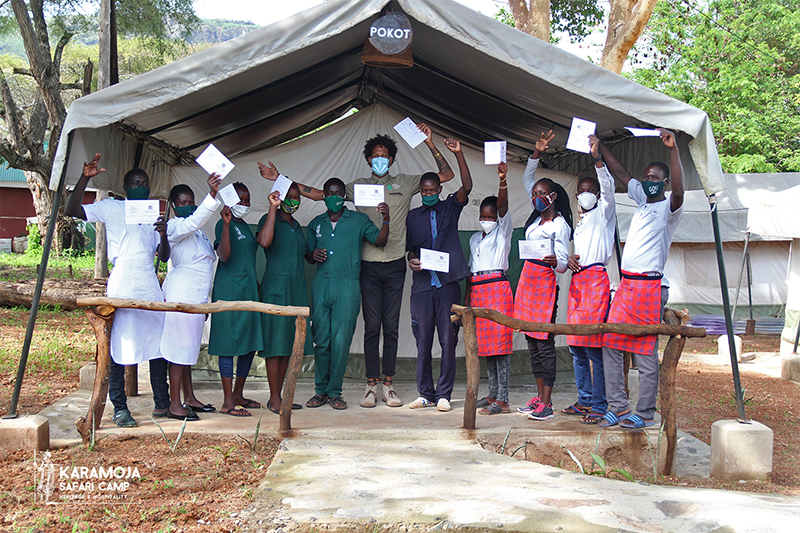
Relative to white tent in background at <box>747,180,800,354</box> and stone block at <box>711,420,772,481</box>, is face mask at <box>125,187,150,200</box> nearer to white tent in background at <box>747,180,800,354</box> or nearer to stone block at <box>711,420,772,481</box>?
stone block at <box>711,420,772,481</box>

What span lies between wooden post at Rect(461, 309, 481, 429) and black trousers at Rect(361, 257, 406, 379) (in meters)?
1.06

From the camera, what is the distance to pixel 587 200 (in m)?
5.10

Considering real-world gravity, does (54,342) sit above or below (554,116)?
below

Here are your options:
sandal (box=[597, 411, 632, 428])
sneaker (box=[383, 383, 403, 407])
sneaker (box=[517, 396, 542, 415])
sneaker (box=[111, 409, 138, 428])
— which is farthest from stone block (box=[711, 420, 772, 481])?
sneaker (box=[111, 409, 138, 428])

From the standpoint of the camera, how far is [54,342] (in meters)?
8.94

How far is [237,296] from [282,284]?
37cm

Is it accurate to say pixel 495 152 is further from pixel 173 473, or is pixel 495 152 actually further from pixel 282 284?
pixel 173 473

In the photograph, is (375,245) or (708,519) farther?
(375,245)

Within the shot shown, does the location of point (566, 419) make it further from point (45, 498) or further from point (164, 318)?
point (45, 498)

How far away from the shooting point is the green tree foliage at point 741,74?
52.7 feet

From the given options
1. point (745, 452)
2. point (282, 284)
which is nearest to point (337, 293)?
point (282, 284)

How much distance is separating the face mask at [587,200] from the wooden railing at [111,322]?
237 cm

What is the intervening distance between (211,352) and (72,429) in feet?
3.77

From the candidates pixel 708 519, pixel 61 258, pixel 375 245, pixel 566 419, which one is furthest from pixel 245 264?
pixel 61 258
